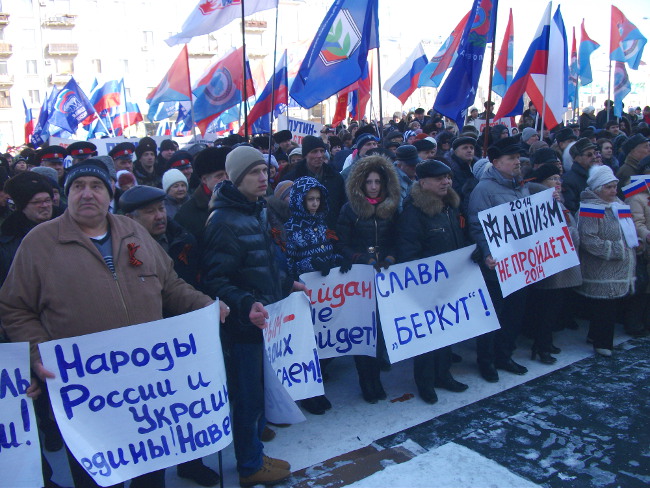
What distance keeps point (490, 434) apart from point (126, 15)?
5490cm

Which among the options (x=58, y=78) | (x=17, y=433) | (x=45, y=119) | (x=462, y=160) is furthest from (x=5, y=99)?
(x=17, y=433)

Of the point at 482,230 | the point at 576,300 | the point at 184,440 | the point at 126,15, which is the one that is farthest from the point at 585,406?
the point at 126,15

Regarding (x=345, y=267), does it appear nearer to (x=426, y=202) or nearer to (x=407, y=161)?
(x=426, y=202)

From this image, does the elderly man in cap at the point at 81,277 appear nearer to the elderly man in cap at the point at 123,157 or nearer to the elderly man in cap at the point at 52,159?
the elderly man in cap at the point at 52,159

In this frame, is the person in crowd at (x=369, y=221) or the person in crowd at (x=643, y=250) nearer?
the person in crowd at (x=369, y=221)

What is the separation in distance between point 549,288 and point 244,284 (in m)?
3.30

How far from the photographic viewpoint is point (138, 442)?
290 centimetres

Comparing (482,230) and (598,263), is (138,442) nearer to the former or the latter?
(482,230)

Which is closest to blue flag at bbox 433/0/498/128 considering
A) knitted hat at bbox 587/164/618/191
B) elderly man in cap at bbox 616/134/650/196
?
knitted hat at bbox 587/164/618/191

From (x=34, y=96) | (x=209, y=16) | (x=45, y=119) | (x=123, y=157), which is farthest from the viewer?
(x=34, y=96)

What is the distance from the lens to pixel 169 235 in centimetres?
370

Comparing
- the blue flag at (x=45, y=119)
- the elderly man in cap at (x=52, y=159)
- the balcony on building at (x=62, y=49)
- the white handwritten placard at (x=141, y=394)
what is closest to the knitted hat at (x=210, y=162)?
the white handwritten placard at (x=141, y=394)

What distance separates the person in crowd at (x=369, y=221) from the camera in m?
4.73

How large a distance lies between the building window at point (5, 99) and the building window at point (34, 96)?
1.66 meters
